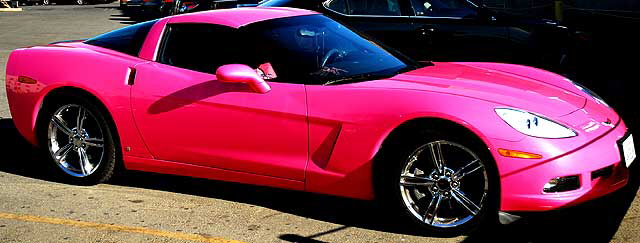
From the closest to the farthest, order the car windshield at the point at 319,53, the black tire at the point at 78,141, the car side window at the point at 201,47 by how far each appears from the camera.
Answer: the car windshield at the point at 319,53, the car side window at the point at 201,47, the black tire at the point at 78,141

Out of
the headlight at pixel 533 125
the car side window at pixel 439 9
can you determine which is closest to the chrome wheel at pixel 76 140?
the headlight at pixel 533 125

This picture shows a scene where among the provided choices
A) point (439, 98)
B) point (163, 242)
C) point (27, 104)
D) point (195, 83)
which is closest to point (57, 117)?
point (27, 104)

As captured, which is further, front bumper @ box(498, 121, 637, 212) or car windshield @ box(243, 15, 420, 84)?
car windshield @ box(243, 15, 420, 84)

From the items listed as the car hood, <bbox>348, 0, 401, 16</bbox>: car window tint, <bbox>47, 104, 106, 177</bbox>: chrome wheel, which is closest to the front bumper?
the car hood

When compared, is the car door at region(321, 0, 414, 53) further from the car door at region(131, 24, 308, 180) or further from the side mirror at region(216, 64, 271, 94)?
the side mirror at region(216, 64, 271, 94)

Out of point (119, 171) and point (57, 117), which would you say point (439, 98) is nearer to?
point (119, 171)

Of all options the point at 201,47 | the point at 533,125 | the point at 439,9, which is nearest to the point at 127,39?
the point at 201,47

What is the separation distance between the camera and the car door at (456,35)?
404 inches

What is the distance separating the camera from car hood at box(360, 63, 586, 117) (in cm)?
502

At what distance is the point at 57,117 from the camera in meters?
6.43

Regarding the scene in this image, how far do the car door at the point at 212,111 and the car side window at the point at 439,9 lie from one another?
15.3 ft

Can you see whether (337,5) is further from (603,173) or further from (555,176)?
(555,176)

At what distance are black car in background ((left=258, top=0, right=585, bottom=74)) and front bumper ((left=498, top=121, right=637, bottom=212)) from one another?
5.47m

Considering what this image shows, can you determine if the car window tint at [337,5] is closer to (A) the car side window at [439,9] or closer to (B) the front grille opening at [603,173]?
(A) the car side window at [439,9]
